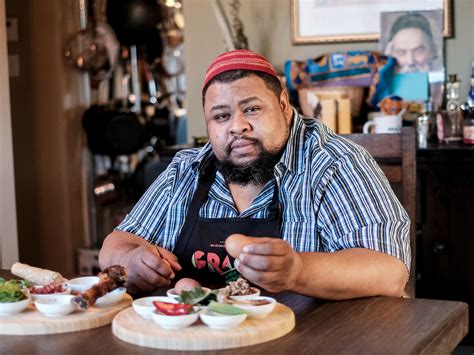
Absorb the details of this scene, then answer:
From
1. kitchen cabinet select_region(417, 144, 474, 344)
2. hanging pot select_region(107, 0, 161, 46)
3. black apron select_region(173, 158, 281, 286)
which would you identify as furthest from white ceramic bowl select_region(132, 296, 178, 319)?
hanging pot select_region(107, 0, 161, 46)

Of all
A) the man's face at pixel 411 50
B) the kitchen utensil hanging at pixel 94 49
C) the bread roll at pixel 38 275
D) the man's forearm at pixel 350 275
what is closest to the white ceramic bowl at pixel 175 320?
the man's forearm at pixel 350 275

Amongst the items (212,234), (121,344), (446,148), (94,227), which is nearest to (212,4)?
(446,148)

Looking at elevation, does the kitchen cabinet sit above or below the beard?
below

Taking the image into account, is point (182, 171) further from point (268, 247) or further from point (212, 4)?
point (212, 4)

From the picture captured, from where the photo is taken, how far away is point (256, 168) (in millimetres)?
2240

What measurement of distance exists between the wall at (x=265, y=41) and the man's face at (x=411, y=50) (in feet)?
0.30

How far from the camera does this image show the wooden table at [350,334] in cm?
151

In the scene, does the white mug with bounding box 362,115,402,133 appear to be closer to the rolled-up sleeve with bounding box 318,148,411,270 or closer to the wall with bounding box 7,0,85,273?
the rolled-up sleeve with bounding box 318,148,411,270

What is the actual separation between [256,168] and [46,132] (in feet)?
10.7

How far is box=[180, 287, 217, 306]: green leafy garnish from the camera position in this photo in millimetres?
1646

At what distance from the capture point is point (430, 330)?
159 centimetres

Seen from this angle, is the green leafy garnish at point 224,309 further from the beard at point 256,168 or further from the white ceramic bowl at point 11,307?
the beard at point 256,168

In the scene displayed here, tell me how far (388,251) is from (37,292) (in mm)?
761

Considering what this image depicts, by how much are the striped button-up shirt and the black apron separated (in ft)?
0.13
